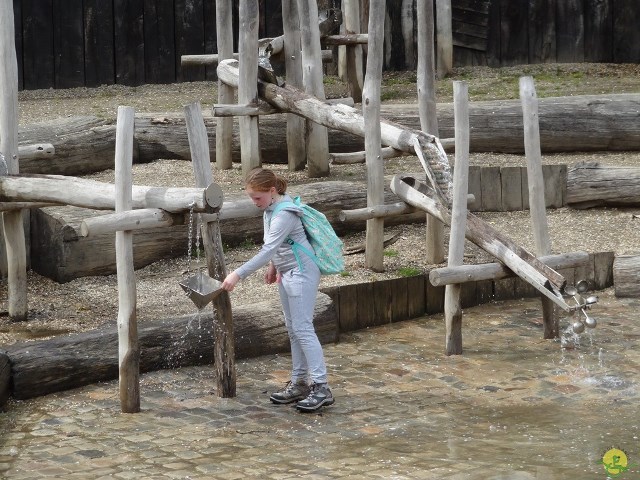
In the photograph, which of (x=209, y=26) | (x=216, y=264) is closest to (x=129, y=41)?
(x=209, y=26)

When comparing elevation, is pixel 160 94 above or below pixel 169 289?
above

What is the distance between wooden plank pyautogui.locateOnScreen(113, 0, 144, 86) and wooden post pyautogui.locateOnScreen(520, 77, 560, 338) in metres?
7.33

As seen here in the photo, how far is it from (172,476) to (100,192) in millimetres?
1980

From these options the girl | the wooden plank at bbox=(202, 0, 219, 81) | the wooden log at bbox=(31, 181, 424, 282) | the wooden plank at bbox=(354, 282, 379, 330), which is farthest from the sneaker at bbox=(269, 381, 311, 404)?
the wooden plank at bbox=(202, 0, 219, 81)

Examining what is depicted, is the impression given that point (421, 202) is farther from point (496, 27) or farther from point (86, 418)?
point (496, 27)

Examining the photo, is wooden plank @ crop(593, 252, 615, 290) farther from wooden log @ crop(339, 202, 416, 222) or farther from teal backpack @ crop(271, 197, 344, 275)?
teal backpack @ crop(271, 197, 344, 275)

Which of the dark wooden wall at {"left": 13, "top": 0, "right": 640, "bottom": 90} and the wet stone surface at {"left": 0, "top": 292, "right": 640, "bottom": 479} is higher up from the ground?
the dark wooden wall at {"left": 13, "top": 0, "right": 640, "bottom": 90}

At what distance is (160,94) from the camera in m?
14.0

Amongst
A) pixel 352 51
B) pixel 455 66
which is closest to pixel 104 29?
pixel 352 51

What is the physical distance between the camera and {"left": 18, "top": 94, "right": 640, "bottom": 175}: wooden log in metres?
11.3

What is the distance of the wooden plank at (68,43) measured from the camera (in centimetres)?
1436

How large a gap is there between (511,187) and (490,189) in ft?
0.64

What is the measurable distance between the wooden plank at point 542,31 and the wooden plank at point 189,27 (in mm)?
4004

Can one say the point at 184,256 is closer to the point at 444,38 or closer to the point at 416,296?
A: the point at 416,296
